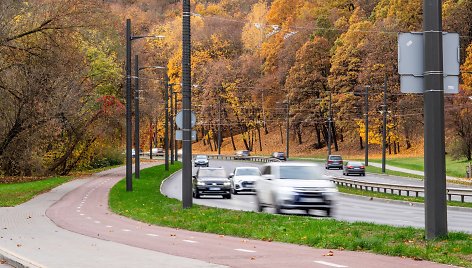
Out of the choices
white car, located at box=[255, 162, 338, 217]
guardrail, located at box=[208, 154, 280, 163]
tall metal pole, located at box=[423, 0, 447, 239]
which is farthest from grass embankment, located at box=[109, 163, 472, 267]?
guardrail, located at box=[208, 154, 280, 163]

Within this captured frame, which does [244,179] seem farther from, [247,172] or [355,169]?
[355,169]

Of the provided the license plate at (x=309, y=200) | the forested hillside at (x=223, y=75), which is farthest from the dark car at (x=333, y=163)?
the license plate at (x=309, y=200)

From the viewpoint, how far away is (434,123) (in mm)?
14383

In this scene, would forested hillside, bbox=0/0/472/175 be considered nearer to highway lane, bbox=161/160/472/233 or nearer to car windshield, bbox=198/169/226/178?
car windshield, bbox=198/169/226/178

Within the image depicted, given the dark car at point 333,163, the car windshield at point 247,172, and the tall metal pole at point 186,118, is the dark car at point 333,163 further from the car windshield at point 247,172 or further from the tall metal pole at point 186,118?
the tall metal pole at point 186,118

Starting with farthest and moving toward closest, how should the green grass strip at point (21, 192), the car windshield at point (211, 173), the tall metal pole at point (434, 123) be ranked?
the car windshield at point (211, 173)
the green grass strip at point (21, 192)
the tall metal pole at point (434, 123)

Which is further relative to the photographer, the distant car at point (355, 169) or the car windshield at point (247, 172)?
the distant car at point (355, 169)

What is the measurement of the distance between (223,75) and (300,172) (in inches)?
3815

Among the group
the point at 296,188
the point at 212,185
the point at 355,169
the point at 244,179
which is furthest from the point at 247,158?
the point at 296,188

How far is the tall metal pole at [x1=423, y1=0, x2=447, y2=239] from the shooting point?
1428 centimetres

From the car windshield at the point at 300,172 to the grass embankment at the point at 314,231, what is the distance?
2.62 m

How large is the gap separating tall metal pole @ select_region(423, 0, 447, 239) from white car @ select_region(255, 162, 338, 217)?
12.9 meters

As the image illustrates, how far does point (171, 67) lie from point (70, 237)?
115 m

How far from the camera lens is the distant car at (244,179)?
47672 millimetres
